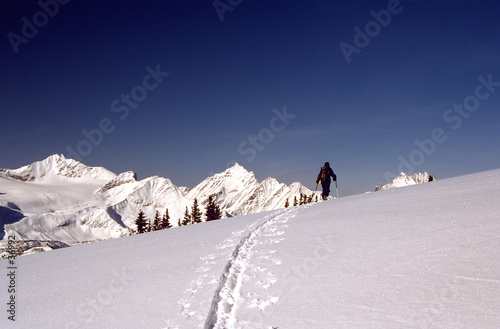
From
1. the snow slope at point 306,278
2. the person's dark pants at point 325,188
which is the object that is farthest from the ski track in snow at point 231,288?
the person's dark pants at point 325,188

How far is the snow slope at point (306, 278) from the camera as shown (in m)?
5.98

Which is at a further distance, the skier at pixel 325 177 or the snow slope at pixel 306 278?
the skier at pixel 325 177

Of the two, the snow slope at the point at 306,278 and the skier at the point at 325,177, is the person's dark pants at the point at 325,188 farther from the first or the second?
the snow slope at the point at 306,278

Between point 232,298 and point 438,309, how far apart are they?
3824 mm

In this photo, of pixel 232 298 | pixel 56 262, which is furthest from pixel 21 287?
pixel 232 298

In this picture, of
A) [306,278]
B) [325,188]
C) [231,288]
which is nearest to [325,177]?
[325,188]

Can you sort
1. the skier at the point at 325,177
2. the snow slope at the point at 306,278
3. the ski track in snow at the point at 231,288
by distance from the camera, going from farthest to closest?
the skier at the point at 325,177
the ski track in snow at the point at 231,288
the snow slope at the point at 306,278

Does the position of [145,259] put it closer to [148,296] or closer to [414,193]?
[148,296]

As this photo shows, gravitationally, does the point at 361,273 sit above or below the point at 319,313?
above

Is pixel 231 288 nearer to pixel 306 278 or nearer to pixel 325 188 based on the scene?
pixel 306 278

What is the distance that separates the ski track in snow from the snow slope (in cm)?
3

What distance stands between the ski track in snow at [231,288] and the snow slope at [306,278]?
0.03m

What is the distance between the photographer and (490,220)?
912cm

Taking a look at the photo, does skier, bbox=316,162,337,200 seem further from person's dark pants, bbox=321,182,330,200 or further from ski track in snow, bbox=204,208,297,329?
ski track in snow, bbox=204,208,297,329
